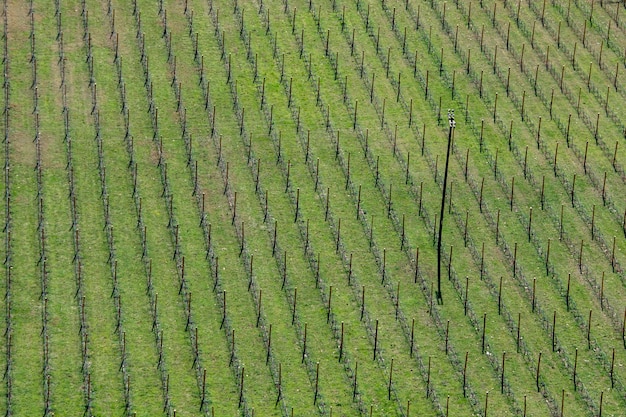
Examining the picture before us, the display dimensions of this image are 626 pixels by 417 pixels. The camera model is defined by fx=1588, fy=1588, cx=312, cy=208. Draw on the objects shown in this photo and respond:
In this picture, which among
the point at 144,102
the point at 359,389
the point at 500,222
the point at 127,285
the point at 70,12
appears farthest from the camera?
the point at 70,12

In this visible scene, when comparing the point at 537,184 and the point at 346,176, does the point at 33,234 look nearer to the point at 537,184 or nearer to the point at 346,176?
the point at 346,176

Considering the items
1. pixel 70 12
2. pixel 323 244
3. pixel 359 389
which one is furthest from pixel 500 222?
pixel 70 12

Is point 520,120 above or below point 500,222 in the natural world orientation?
above

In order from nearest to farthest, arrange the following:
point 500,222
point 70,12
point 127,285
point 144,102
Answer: point 127,285 < point 500,222 < point 144,102 < point 70,12

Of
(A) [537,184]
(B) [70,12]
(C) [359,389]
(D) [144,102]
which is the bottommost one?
(C) [359,389]

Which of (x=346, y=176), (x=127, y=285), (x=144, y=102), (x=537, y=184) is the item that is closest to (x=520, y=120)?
(x=537, y=184)

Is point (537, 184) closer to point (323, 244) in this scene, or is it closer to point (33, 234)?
point (323, 244)

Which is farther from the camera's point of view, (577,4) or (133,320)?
(577,4)
